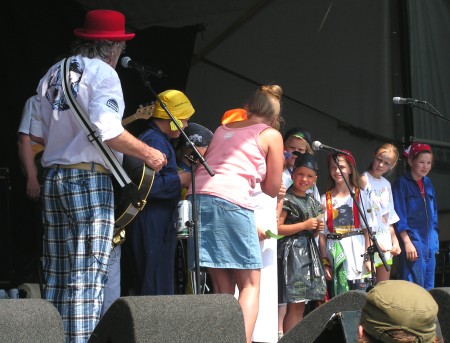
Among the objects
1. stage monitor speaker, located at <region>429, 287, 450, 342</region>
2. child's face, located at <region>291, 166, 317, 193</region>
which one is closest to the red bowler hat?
stage monitor speaker, located at <region>429, 287, 450, 342</region>

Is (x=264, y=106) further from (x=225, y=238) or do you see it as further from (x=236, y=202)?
(x=225, y=238)

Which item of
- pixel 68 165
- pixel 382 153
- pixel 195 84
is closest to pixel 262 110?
pixel 68 165

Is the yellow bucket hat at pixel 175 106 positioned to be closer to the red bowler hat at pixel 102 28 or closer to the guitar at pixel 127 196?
the guitar at pixel 127 196

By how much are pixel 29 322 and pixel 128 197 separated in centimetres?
175

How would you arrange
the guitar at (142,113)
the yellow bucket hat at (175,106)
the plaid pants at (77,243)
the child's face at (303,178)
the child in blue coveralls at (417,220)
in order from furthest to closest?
the child in blue coveralls at (417,220)
the child's face at (303,178)
the guitar at (142,113)
the yellow bucket hat at (175,106)
the plaid pants at (77,243)

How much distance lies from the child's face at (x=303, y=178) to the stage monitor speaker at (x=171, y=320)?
3.40 meters

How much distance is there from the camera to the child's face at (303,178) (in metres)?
7.02

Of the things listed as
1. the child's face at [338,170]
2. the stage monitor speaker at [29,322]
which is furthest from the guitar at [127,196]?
the child's face at [338,170]

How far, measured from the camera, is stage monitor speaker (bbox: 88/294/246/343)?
333 cm

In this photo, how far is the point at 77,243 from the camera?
4707mm

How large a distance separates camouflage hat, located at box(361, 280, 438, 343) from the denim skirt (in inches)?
104

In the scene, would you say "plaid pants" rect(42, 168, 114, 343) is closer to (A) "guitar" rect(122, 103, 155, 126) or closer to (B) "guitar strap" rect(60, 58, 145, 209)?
(B) "guitar strap" rect(60, 58, 145, 209)

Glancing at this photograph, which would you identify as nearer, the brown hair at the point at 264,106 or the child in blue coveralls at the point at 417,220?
the brown hair at the point at 264,106

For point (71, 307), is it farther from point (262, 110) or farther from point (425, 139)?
Result: point (425, 139)
